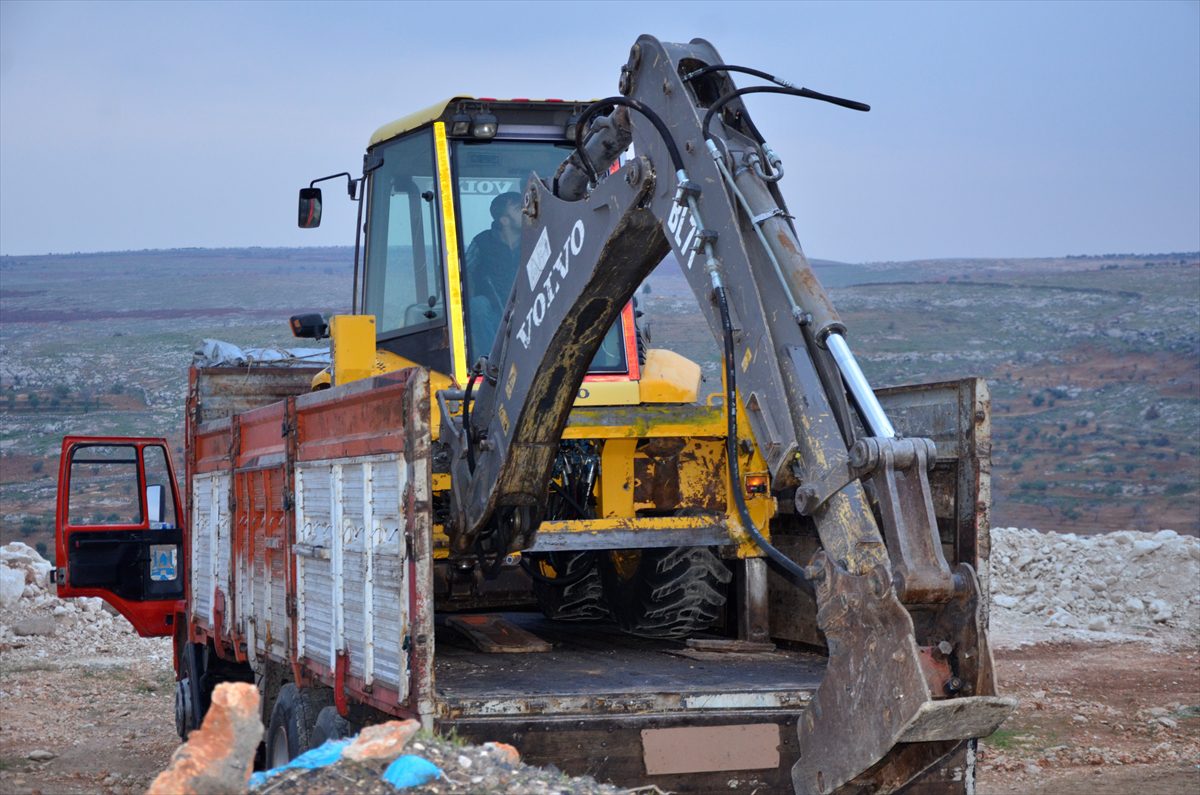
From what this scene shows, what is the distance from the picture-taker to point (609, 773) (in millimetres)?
5203

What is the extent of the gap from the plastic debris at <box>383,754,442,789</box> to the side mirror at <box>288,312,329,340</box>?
4249 mm

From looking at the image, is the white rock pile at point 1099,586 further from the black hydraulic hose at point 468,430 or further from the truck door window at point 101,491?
the truck door window at point 101,491

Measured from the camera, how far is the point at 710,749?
5.34 meters

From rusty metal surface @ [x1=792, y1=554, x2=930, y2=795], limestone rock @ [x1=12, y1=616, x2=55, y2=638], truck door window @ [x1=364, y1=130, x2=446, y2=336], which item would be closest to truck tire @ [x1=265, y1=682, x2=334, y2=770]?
truck door window @ [x1=364, y1=130, x2=446, y2=336]

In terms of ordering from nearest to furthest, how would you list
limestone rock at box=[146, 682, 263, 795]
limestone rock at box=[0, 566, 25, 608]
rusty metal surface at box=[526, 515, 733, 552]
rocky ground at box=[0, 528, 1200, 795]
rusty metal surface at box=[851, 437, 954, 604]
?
limestone rock at box=[146, 682, 263, 795] → rusty metal surface at box=[851, 437, 954, 604] → rusty metal surface at box=[526, 515, 733, 552] → rocky ground at box=[0, 528, 1200, 795] → limestone rock at box=[0, 566, 25, 608]

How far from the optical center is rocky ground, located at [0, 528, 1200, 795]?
871cm

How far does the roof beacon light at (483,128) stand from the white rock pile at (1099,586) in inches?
372

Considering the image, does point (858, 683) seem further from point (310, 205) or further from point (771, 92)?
point (310, 205)

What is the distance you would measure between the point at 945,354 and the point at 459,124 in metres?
43.0

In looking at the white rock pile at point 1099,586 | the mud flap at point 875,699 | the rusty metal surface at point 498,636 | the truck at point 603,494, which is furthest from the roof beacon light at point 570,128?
the white rock pile at point 1099,586

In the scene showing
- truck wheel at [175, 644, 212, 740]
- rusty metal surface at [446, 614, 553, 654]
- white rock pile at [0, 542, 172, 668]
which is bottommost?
white rock pile at [0, 542, 172, 668]

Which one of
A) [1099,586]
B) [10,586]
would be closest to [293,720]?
[10,586]

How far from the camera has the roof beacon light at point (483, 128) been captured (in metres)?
7.41

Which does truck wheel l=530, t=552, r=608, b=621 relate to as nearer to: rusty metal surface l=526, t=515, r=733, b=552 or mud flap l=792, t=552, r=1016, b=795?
rusty metal surface l=526, t=515, r=733, b=552
